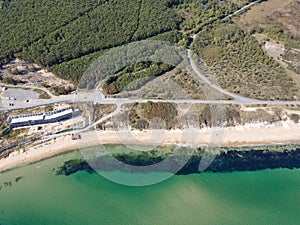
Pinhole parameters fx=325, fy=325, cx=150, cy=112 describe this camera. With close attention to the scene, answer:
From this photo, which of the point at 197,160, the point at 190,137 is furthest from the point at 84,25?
the point at 197,160

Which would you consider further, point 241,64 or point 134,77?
point 241,64

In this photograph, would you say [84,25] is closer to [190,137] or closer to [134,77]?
[134,77]

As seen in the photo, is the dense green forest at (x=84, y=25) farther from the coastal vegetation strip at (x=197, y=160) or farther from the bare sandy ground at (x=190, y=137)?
the coastal vegetation strip at (x=197, y=160)

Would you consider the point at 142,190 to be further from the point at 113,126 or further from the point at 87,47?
the point at 87,47

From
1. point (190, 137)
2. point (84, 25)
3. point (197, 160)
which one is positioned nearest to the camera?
point (197, 160)

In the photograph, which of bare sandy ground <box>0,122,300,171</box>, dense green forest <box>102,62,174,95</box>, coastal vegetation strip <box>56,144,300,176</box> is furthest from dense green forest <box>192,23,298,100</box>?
coastal vegetation strip <box>56,144,300,176</box>

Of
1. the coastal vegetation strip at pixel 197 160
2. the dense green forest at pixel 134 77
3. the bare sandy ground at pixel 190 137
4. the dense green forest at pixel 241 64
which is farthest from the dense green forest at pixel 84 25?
the coastal vegetation strip at pixel 197 160
